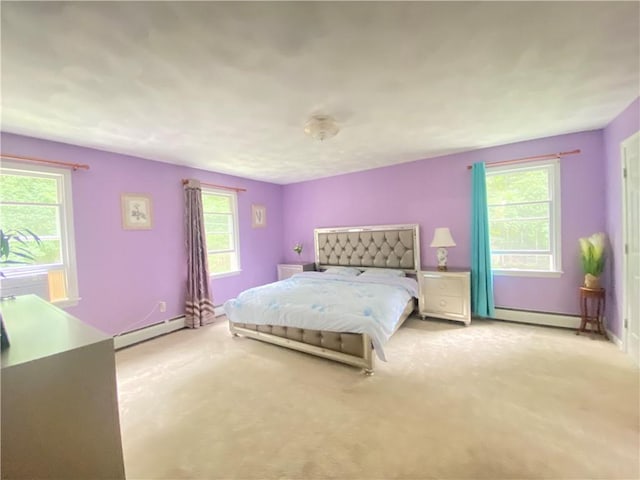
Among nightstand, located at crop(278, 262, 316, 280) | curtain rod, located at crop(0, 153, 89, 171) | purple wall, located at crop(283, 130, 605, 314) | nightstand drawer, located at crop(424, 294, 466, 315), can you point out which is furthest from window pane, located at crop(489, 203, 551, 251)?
curtain rod, located at crop(0, 153, 89, 171)

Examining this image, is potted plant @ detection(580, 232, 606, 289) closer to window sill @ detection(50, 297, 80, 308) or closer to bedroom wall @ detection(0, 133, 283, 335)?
bedroom wall @ detection(0, 133, 283, 335)

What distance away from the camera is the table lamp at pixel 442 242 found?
3.88m

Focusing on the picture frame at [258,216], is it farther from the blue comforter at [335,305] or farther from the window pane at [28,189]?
the window pane at [28,189]

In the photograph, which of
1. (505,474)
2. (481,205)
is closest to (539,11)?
(505,474)

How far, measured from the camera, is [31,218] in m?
2.90

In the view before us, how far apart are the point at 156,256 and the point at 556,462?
4.42 metres

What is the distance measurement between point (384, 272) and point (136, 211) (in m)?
3.64

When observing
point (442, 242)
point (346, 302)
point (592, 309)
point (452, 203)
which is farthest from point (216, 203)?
point (592, 309)

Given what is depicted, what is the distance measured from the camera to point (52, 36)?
1449 millimetres

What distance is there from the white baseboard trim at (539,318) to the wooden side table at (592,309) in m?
0.15

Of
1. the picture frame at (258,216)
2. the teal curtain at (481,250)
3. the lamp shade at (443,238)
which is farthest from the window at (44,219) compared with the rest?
the teal curtain at (481,250)

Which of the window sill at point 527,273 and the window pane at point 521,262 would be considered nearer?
the window sill at point 527,273

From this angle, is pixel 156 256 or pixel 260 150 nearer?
pixel 260 150

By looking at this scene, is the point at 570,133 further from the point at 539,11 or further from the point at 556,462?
the point at 556,462
